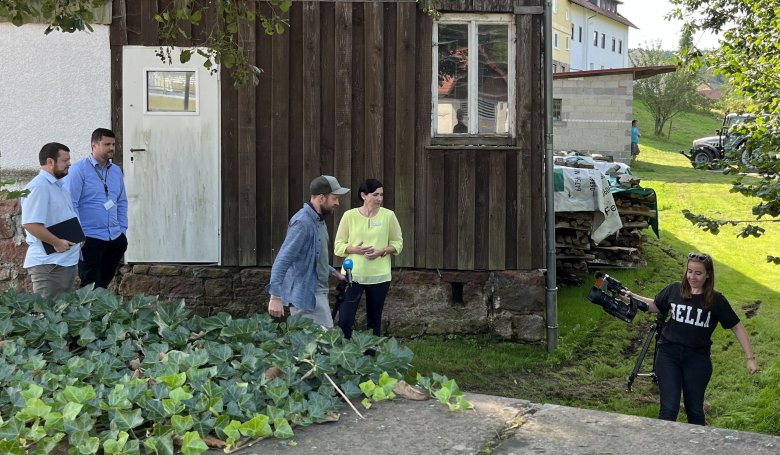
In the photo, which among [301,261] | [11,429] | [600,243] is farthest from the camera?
[600,243]

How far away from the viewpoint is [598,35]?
75.2m

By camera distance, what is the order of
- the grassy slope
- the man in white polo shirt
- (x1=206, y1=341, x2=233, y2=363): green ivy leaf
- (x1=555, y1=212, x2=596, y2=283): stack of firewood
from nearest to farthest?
(x1=206, y1=341, x2=233, y2=363): green ivy leaf
the man in white polo shirt
the grassy slope
(x1=555, y1=212, x2=596, y2=283): stack of firewood

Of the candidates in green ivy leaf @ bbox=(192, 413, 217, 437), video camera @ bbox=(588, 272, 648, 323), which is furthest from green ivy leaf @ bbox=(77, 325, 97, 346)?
video camera @ bbox=(588, 272, 648, 323)

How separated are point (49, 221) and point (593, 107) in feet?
80.2

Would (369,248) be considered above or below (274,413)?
above

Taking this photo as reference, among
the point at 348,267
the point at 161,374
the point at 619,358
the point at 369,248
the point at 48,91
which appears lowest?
the point at 619,358

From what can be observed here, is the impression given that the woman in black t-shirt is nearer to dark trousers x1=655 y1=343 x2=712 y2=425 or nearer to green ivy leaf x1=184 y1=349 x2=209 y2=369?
dark trousers x1=655 y1=343 x2=712 y2=425

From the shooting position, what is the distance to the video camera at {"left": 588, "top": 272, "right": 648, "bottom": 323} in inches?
287

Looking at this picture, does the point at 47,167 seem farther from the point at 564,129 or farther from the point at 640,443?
the point at 564,129

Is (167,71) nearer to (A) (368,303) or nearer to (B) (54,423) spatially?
(A) (368,303)

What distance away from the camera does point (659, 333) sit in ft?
23.8

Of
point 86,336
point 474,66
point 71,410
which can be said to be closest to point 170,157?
point 474,66

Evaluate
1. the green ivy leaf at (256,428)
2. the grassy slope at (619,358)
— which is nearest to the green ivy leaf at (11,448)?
the green ivy leaf at (256,428)

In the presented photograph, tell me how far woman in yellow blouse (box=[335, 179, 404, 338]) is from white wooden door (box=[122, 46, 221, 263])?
230 cm
